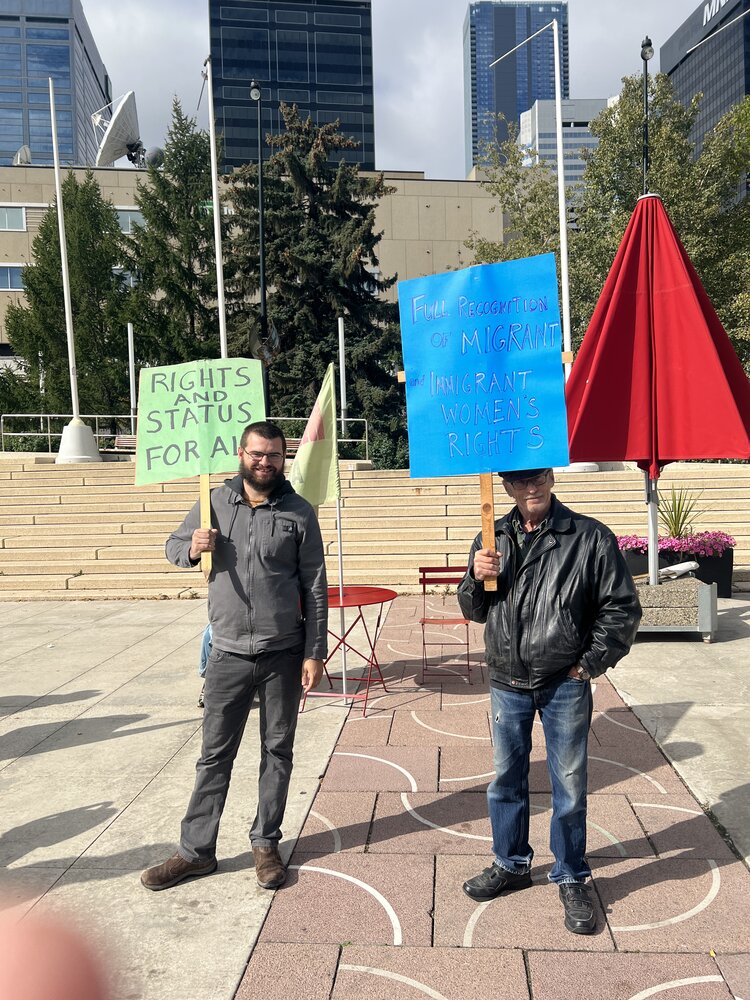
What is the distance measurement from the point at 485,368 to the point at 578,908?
2252mm

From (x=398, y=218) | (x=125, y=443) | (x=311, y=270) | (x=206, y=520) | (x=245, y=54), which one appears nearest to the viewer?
(x=206, y=520)

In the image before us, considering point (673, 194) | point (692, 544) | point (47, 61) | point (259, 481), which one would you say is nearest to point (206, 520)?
point (259, 481)

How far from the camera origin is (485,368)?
3.62 meters

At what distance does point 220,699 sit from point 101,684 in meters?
3.97

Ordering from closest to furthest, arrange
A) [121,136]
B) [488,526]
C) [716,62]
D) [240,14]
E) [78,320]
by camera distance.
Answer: [488,526] < [78,320] < [121,136] < [240,14] < [716,62]

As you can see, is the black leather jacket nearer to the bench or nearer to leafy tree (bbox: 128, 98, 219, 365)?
the bench

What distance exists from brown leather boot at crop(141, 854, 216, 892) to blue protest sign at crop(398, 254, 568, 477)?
204 centimetres

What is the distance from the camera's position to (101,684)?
23.5 feet

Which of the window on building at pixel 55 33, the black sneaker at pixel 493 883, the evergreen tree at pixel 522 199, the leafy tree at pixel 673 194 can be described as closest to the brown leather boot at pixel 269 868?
the black sneaker at pixel 493 883

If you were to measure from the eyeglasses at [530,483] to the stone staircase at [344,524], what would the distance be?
862cm

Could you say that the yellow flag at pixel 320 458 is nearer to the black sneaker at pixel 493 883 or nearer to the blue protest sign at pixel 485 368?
the blue protest sign at pixel 485 368

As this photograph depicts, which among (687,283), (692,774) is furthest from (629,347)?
(692,774)

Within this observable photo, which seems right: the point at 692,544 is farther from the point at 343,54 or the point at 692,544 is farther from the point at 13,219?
the point at 343,54

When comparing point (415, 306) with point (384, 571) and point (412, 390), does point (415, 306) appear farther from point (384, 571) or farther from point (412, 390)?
point (384, 571)
